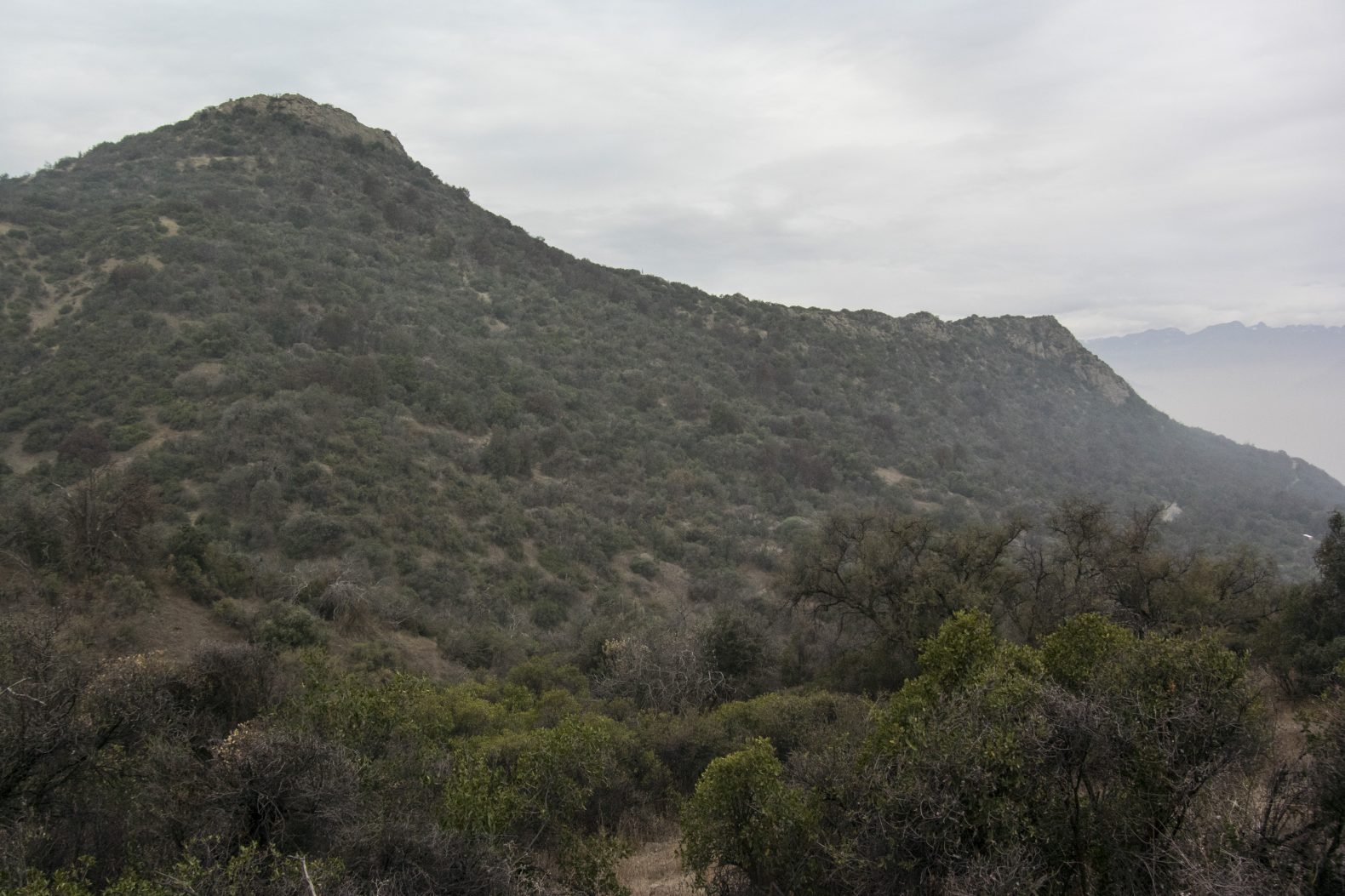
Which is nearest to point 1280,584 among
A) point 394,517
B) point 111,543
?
point 394,517

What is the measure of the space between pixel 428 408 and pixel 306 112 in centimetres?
3528

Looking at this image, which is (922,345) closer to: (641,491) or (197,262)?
(641,491)

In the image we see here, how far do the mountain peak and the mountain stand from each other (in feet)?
0.98

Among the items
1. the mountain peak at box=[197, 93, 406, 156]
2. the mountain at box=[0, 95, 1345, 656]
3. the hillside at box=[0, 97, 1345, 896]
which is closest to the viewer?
the hillside at box=[0, 97, 1345, 896]

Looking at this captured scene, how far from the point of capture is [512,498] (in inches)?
1080

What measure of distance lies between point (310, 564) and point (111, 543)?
5.19 m

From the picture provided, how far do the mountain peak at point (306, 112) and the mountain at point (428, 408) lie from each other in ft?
0.98

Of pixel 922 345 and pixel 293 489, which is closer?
pixel 293 489

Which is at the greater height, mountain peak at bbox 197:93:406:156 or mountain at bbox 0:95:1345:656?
mountain peak at bbox 197:93:406:156

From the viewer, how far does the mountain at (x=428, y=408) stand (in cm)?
2139

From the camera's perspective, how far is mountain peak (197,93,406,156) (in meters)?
51.2

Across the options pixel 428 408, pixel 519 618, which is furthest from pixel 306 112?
pixel 519 618

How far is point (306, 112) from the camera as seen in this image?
52875mm

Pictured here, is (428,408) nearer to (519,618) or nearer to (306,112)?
(519,618)
